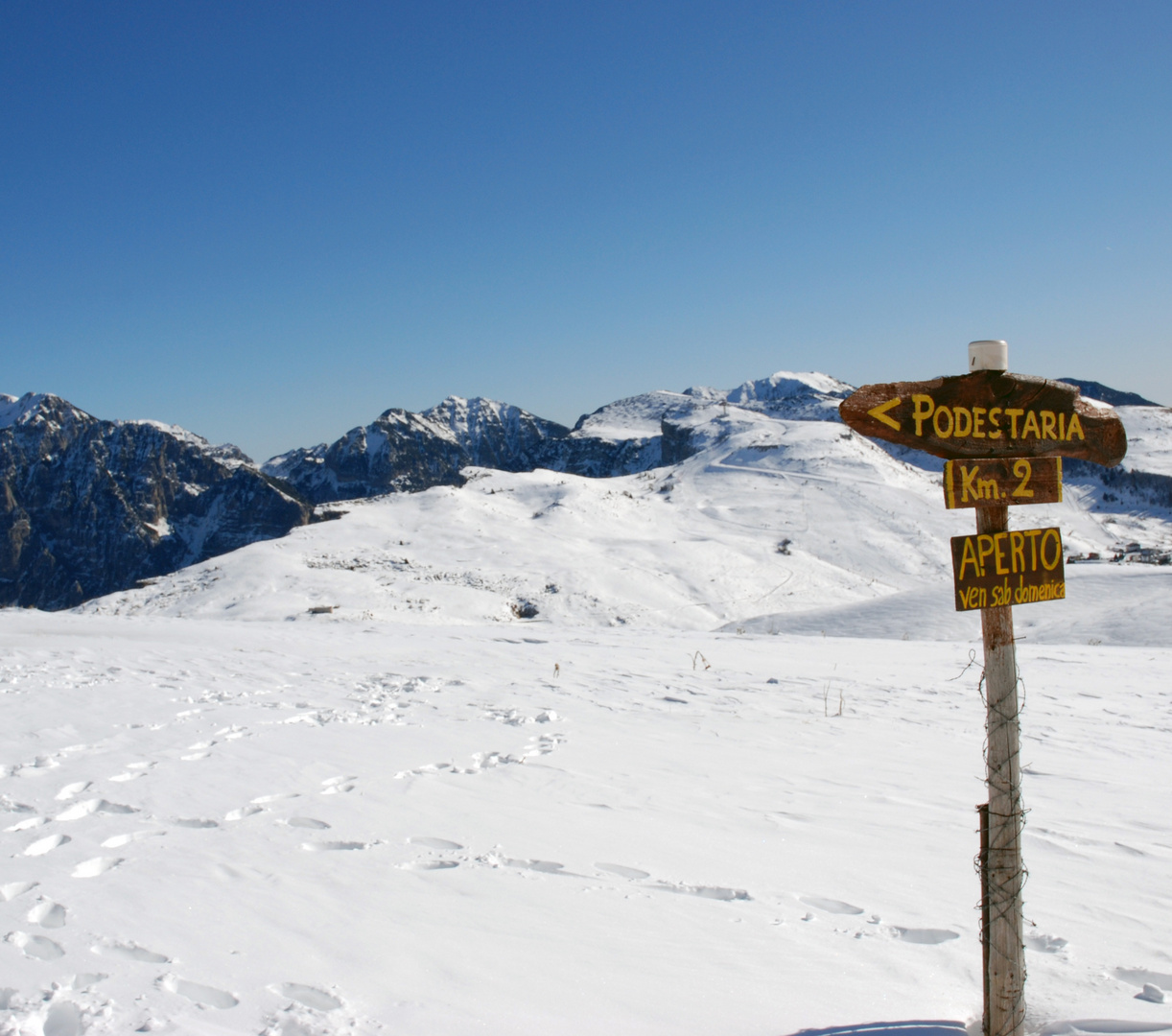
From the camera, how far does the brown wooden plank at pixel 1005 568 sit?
2900 millimetres

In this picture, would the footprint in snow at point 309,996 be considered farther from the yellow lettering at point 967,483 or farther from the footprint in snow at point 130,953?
the yellow lettering at point 967,483

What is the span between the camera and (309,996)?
286cm

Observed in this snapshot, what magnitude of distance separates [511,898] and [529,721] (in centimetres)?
407

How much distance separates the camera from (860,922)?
3.72 metres

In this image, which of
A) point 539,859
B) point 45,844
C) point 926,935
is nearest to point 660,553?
point 539,859

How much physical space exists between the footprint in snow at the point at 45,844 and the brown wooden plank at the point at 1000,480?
491 centimetres

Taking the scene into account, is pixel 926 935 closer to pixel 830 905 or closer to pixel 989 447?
pixel 830 905

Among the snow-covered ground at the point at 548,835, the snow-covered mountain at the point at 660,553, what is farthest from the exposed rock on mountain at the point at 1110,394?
the snow-covered ground at the point at 548,835

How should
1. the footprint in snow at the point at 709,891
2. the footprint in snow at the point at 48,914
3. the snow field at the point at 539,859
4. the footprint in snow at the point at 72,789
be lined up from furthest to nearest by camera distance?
1. the footprint in snow at the point at 72,789
2. the footprint in snow at the point at 709,891
3. the footprint in snow at the point at 48,914
4. the snow field at the point at 539,859

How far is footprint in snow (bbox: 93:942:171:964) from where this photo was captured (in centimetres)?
300

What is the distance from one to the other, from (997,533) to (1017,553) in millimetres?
102

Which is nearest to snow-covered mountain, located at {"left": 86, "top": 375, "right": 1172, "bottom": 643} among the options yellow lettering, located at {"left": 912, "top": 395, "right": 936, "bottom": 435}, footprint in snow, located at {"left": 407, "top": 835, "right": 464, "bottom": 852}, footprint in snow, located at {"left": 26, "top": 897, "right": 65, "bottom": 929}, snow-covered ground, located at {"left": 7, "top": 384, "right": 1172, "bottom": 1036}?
snow-covered ground, located at {"left": 7, "top": 384, "right": 1172, "bottom": 1036}

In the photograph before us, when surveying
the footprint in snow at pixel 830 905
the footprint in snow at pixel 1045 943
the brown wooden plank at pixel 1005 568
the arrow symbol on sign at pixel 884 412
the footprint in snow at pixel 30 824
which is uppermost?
the arrow symbol on sign at pixel 884 412

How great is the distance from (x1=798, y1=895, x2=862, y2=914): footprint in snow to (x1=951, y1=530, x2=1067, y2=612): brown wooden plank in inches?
73.6
